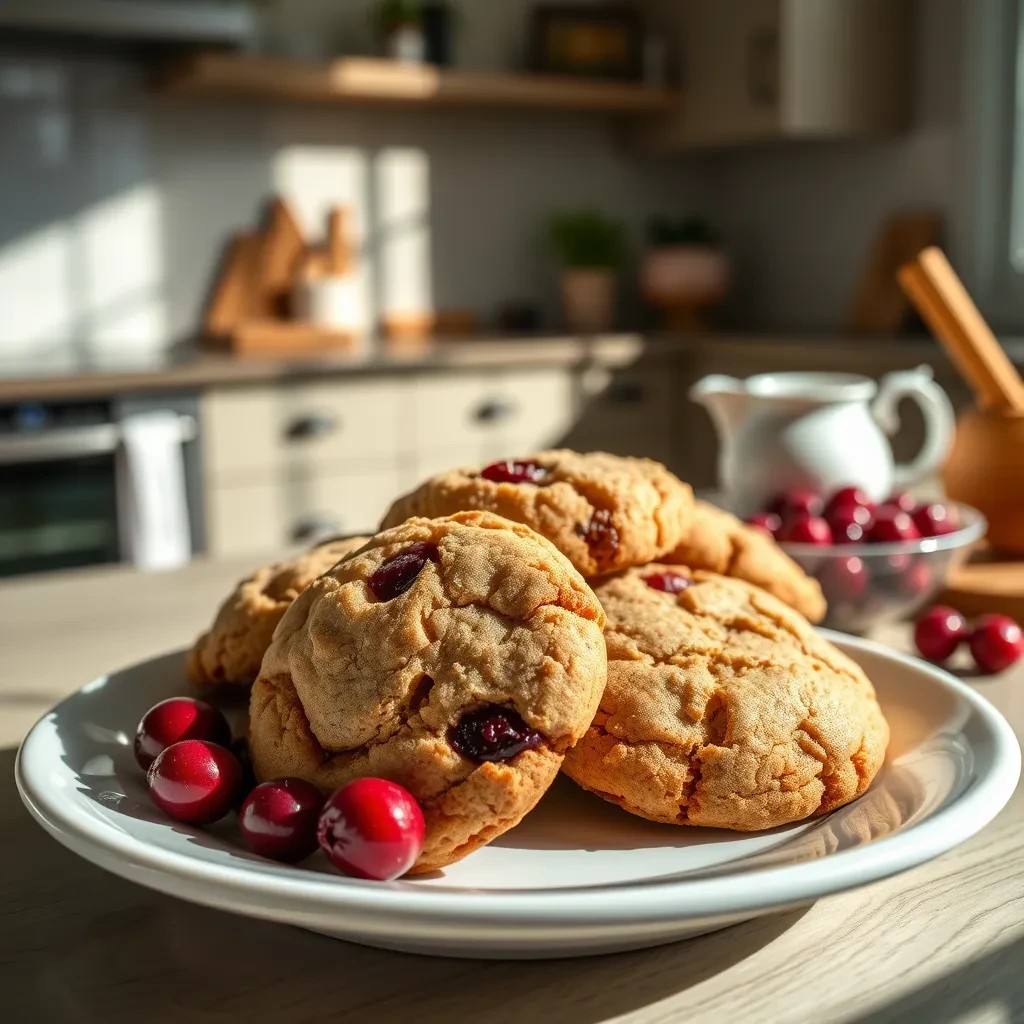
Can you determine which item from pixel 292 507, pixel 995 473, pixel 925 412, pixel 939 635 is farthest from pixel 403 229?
pixel 939 635

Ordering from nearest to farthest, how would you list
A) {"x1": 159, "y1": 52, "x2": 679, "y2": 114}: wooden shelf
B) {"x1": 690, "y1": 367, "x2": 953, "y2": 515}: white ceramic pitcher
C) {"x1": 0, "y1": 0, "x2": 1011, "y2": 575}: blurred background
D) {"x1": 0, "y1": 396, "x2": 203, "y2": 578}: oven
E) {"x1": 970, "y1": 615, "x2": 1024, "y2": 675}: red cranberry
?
{"x1": 970, "y1": 615, "x2": 1024, "y2": 675}: red cranberry < {"x1": 690, "y1": 367, "x2": 953, "y2": 515}: white ceramic pitcher < {"x1": 0, "y1": 396, "x2": 203, "y2": 578}: oven < {"x1": 0, "y1": 0, "x2": 1011, "y2": 575}: blurred background < {"x1": 159, "y1": 52, "x2": 679, "y2": 114}: wooden shelf

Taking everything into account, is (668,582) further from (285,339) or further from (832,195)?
(832,195)

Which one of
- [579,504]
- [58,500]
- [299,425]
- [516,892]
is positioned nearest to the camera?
[516,892]

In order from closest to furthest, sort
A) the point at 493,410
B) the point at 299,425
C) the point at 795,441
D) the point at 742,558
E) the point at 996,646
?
the point at 742,558, the point at 996,646, the point at 795,441, the point at 299,425, the point at 493,410

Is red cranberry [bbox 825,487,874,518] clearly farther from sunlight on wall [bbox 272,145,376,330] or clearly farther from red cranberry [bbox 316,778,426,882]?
sunlight on wall [bbox 272,145,376,330]

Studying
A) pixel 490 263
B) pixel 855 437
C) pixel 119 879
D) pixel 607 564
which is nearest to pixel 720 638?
pixel 607 564

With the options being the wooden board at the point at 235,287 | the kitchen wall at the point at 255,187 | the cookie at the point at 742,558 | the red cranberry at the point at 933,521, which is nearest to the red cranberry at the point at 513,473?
the cookie at the point at 742,558

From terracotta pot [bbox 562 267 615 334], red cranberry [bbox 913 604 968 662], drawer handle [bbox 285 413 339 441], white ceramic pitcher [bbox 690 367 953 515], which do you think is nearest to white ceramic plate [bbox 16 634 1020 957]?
red cranberry [bbox 913 604 968 662]
